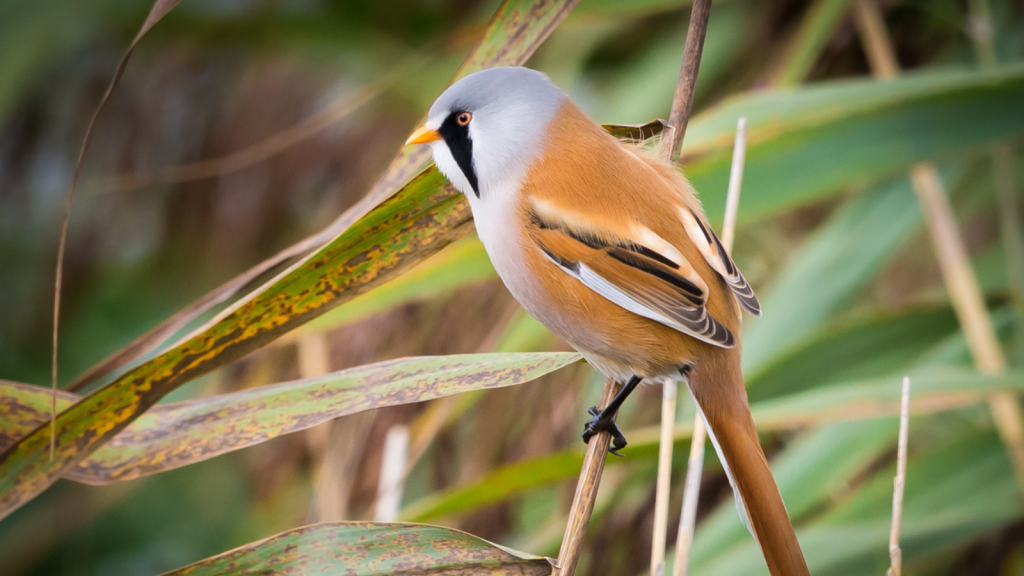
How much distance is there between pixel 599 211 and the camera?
0.97 metres

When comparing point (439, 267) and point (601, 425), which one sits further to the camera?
point (439, 267)

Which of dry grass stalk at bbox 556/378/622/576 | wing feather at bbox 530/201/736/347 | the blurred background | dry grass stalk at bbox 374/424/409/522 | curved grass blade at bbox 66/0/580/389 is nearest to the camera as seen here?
dry grass stalk at bbox 556/378/622/576

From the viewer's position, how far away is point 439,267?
53.9 inches

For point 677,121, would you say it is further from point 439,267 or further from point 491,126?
point 439,267

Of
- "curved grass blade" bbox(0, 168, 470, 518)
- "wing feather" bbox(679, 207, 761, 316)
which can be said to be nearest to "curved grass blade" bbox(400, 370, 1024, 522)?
"wing feather" bbox(679, 207, 761, 316)

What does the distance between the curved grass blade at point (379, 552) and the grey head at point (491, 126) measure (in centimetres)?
39

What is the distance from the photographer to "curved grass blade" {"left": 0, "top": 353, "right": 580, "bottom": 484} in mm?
790

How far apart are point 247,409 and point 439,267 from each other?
568mm

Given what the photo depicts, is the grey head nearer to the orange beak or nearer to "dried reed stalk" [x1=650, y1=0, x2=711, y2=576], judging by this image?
the orange beak

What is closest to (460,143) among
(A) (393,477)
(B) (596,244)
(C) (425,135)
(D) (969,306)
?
(C) (425,135)

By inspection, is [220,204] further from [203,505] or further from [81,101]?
[203,505]

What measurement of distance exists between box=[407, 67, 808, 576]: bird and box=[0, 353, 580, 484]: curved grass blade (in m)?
0.16

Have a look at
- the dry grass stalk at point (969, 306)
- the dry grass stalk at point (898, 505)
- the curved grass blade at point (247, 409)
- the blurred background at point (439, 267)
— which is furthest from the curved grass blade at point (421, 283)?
the dry grass stalk at point (969, 306)

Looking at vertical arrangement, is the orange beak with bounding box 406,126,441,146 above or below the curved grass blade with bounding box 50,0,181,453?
above
